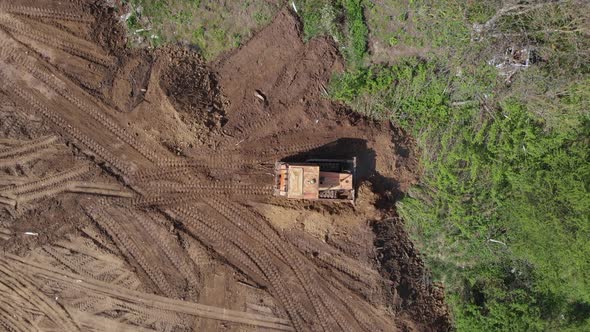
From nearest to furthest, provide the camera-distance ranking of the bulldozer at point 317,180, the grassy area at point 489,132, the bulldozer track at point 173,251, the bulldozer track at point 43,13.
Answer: the bulldozer at point 317,180 < the grassy area at point 489,132 < the bulldozer track at point 43,13 < the bulldozer track at point 173,251

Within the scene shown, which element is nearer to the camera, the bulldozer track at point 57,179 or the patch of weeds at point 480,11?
the patch of weeds at point 480,11

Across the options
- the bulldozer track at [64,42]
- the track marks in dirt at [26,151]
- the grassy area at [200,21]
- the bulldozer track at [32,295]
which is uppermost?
the grassy area at [200,21]

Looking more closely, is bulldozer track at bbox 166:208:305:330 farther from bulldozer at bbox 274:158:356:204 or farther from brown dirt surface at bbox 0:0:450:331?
bulldozer at bbox 274:158:356:204

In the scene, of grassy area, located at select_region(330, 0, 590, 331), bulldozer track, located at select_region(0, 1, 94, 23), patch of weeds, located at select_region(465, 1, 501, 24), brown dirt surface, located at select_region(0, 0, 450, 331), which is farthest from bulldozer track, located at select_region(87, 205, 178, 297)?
patch of weeds, located at select_region(465, 1, 501, 24)

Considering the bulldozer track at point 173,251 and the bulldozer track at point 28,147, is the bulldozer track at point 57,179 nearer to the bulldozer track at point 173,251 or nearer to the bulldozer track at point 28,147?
the bulldozer track at point 28,147

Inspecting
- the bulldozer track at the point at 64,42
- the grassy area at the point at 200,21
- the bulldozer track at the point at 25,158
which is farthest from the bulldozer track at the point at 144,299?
the grassy area at the point at 200,21

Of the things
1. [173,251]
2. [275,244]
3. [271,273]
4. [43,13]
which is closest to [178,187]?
[173,251]
